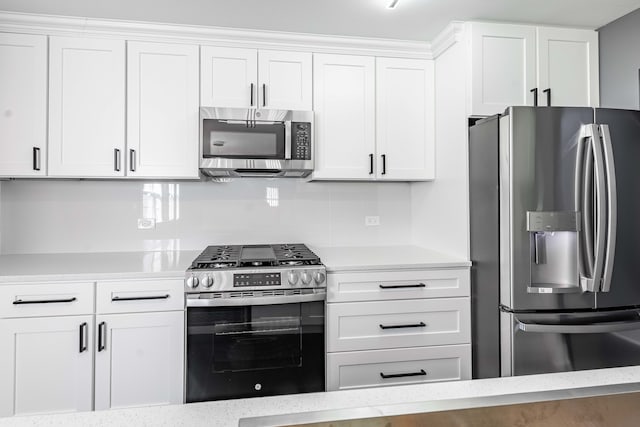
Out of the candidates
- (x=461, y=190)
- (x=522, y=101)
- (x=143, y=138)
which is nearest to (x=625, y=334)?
(x=461, y=190)

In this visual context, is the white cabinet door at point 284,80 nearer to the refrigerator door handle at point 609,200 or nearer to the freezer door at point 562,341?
the refrigerator door handle at point 609,200

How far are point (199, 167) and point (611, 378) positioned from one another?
2144 millimetres

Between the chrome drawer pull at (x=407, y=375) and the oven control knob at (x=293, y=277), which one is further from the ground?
the oven control knob at (x=293, y=277)

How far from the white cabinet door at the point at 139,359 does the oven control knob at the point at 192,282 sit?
0.17 meters

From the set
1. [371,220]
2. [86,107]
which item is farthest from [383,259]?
[86,107]

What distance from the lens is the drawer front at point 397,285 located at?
2107 mm

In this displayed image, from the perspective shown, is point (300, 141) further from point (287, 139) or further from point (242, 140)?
point (242, 140)

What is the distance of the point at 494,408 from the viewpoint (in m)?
0.61

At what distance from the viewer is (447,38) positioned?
7.79 feet

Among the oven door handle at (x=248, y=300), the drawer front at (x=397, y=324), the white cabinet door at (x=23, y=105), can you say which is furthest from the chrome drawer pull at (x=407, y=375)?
the white cabinet door at (x=23, y=105)

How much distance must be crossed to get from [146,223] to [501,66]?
8.36 feet

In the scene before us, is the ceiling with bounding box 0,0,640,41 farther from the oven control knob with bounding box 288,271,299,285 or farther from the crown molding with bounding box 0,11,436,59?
the oven control knob with bounding box 288,271,299,285

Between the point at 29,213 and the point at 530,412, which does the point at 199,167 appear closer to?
the point at 29,213

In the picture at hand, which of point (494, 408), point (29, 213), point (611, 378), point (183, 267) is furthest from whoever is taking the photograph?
point (29, 213)
